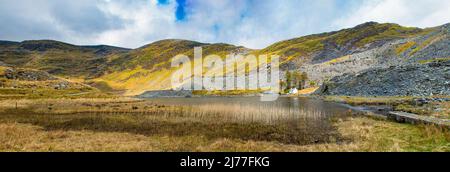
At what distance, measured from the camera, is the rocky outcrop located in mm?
54688

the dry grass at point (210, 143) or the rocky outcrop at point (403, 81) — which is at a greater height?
the rocky outcrop at point (403, 81)

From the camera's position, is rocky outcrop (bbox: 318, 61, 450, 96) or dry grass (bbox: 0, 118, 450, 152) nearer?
dry grass (bbox: 0, 118, 450, 152)

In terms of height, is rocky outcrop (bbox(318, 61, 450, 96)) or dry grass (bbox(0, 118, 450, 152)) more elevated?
rocky outcrop (bbox(318, 61, 450, 96))

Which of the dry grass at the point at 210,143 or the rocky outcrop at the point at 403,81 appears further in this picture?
the rocky outcrop at the point at 403,81

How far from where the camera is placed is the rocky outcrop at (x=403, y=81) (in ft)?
179

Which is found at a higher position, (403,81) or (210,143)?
(403,81)

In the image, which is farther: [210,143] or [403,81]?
[403,81]

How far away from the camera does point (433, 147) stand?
1502 centimetres

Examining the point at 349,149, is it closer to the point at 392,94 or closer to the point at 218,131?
the point at 218,131

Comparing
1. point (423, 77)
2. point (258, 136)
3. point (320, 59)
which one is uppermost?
point (320, 59)

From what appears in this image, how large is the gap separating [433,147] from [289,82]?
116896 mm

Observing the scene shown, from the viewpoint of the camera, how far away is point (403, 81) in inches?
2452
